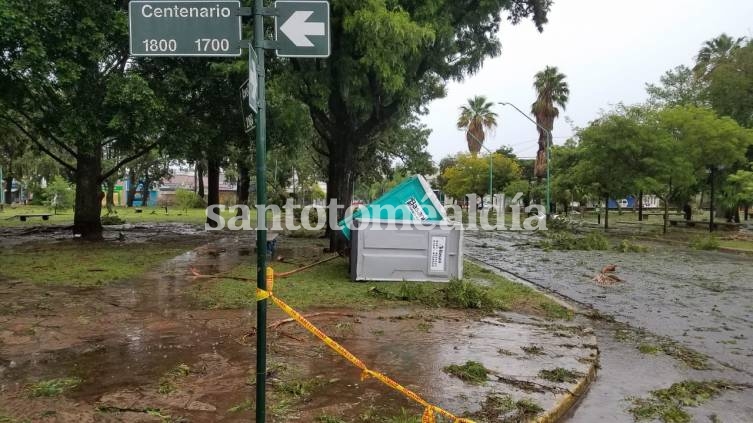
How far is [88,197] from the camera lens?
1756 centimetres

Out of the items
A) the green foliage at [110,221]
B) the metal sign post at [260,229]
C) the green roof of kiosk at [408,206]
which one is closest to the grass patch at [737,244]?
the green roof of kiosk at [408,206]

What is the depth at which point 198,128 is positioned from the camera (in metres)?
15.1

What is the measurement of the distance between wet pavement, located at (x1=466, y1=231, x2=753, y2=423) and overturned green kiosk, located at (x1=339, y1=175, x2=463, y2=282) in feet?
7.96

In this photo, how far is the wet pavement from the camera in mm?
5068

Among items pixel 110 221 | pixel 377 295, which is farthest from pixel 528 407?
pixel 110 221

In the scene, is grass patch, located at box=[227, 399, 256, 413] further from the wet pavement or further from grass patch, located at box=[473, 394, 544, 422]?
the wet pavement

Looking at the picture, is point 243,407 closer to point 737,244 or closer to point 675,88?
point 737,244

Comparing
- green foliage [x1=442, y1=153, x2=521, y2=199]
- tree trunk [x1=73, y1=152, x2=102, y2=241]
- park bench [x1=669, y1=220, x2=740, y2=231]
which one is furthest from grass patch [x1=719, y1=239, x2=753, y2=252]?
green foliage [x1=442, y1=153, x2=521, y2=199]

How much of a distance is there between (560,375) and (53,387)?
432 centimetres

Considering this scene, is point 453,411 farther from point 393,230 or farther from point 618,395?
point 393,230

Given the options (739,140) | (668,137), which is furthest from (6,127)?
(739,140)

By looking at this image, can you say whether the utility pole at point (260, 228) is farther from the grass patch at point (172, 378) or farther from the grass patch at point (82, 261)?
the grass patch at point (82, 261)

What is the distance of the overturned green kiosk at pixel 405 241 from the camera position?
9.87 metres

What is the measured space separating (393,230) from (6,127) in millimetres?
18046
